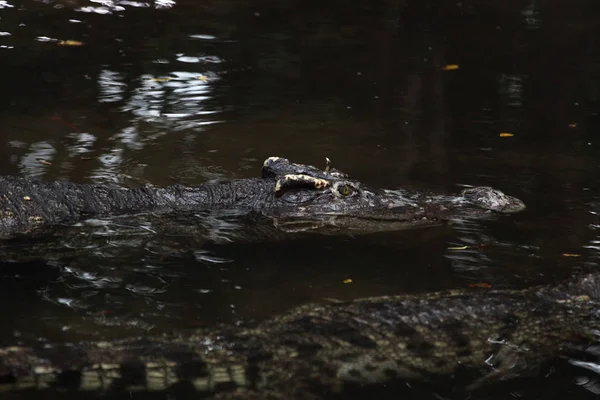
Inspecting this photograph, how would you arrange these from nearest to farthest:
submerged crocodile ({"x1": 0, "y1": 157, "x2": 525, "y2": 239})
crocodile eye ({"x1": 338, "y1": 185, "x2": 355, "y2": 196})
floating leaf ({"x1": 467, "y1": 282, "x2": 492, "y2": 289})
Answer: floating leaf ({"x1": 467, "y1": 282, "x2": 492, "y2": 289}) < submerged crocodile ({"x1": 0, "y1": 157, "x2": 525, "y2": 239}) < crocodile eye ({"x1": 338, "y1": 185, "x2": 355, "y2": 196})

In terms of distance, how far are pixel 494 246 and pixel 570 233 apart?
2.21 ft

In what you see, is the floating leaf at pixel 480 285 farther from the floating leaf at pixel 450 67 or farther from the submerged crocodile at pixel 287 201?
the floating leaf at pixel 450 67

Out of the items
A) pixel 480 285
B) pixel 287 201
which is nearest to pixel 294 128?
pixel 287 201

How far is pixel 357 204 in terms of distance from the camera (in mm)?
6977

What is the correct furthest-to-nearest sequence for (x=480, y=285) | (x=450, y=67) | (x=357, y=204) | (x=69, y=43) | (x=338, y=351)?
(x=69, y=43)
(x=450, y=67)
(x=357, y=204)
(x=480, y=285)
(x=338, y=351)

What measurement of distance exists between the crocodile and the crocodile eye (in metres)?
1.85

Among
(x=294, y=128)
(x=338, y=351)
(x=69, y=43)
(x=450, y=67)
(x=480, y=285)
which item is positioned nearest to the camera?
(x=338, y=351)

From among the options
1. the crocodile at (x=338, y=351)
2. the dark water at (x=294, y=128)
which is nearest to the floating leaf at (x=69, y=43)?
the dark water at (x=294, y=128)

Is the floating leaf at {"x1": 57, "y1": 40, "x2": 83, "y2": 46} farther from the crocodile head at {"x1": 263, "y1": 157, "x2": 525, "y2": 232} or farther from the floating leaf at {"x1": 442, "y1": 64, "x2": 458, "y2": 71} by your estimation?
the crocodile head at {"x1": 263, "y1": 157, "x2": 525, "y2": 232}

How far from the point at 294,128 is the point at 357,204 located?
224 centimetres

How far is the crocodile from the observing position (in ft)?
14.0

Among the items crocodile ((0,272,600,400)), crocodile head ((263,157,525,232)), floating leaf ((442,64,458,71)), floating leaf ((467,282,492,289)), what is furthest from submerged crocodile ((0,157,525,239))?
floating leaf ((442,64,458,71))

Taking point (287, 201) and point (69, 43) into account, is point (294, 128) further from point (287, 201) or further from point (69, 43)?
point (69, 43)

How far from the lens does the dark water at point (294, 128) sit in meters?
5.70
